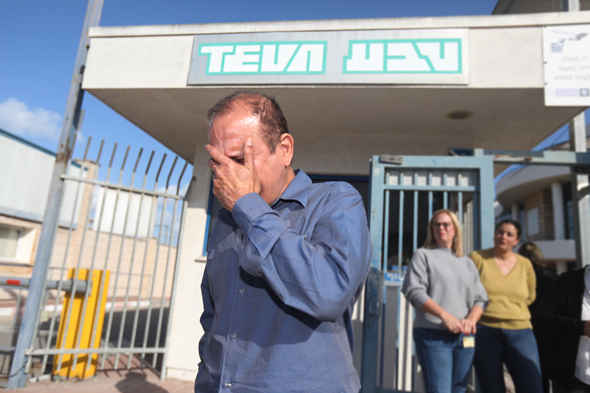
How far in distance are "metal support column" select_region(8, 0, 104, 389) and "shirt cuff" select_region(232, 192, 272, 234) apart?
A: 12.9 feet

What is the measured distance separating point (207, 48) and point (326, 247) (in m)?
3.52

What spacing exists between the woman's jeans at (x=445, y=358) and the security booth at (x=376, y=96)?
568 millimetres

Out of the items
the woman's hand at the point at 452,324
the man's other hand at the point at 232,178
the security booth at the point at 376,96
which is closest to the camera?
the man's other hand at the point at 232,178

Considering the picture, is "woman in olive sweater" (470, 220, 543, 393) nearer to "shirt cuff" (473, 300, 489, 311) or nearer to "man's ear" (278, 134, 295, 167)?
"shirt cuff" (473, 300, 489, 311)

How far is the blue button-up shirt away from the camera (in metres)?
1.01

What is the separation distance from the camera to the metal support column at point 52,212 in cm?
392

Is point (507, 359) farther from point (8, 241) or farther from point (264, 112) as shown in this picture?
point (8, 241)

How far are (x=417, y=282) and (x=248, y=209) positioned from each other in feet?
7.57

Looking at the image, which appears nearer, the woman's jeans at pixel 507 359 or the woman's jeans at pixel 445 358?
the woman's jeans at pixel 445 358

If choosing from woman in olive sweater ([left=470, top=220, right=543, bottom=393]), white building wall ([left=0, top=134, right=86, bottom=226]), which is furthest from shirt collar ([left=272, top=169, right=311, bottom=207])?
white building wall ([left=0, top=134, right=86, bottom=226])

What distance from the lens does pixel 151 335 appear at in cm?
738

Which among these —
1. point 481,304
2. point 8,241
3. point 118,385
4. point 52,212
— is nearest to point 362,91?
point 481,304

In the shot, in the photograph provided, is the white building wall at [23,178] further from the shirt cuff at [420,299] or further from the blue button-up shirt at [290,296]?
the blue button-up shirt at [290,296]

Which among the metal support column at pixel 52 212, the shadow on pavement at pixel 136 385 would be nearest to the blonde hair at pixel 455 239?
the shadow on pavement at pixel 136 385
